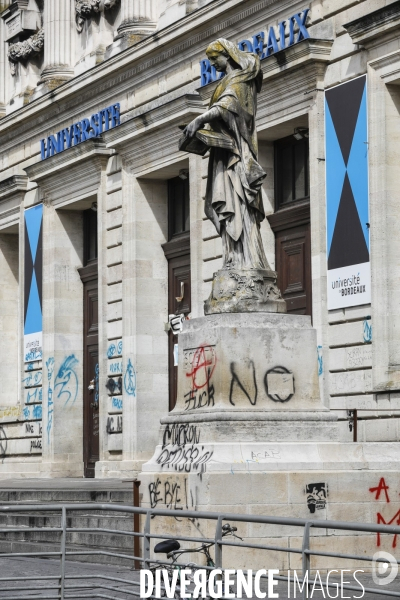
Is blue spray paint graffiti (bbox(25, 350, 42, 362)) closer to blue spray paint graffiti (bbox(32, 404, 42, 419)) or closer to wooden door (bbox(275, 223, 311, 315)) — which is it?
blue spray paint graffiti (bbox(32, 404, 42, 419))

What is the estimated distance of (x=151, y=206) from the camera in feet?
91.7

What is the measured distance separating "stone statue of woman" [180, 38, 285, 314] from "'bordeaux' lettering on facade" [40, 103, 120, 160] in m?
13.8

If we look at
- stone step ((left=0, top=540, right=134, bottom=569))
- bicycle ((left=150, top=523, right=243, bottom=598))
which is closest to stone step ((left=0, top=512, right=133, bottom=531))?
stone step ((left=0, top=540, right=134, bottom=569))

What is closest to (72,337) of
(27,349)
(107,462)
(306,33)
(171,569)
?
(27,349)

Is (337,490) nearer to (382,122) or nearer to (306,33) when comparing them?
(382,122)

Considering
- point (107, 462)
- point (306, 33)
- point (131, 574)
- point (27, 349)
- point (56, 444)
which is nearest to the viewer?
point (131, 574)

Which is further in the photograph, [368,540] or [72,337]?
[72,337]

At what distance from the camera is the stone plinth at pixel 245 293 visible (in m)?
14.6

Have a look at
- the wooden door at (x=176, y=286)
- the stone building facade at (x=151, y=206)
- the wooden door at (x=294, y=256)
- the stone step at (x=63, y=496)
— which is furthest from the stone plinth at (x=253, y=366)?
the wooden door at (x=176, y=286)

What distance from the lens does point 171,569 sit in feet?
37.3

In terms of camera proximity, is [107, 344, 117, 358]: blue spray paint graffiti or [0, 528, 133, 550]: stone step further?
[107, 344, 117, 358]: blue spray paint graffiti

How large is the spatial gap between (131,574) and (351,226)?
8752 millimetres

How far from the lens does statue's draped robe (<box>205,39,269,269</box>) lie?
14922 millimetres

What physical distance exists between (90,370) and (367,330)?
11.2 metres
